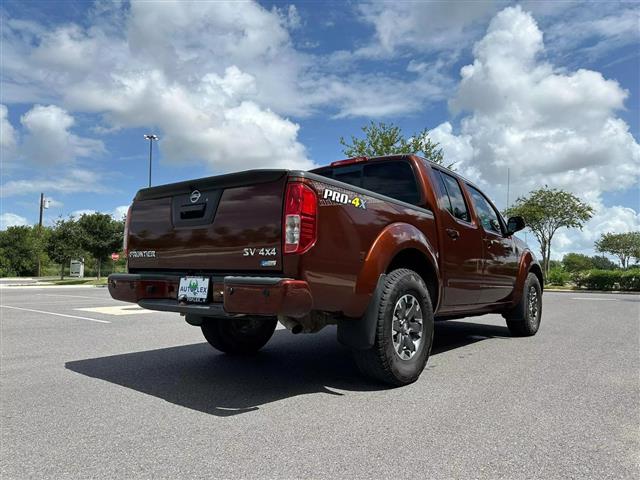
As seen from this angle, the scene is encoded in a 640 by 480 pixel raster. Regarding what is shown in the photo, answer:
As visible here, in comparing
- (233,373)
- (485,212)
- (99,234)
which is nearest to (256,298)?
(233,373)

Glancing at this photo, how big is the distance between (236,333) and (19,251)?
52.2 metres

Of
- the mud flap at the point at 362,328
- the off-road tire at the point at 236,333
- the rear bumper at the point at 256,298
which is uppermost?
the rear bumper at the point at 256,298

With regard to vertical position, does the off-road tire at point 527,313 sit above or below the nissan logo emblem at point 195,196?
below

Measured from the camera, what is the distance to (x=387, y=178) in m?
4.98

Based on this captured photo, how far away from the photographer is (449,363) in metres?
4.86

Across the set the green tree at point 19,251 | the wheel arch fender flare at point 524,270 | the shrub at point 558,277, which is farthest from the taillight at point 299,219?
the green tree at point 19,251

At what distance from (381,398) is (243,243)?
1493 mm

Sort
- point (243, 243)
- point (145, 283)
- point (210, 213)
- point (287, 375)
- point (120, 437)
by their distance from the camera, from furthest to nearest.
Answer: point (287, 375) < point (145, 283) < point (210, 213) < point (243, 243) < point (120, 437)

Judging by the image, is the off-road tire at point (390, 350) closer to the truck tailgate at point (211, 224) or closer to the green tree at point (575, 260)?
the truck tailgate at point (211, 224)

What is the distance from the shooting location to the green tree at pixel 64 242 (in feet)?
108

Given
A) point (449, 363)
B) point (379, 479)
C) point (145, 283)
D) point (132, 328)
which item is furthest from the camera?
point (132, 328)

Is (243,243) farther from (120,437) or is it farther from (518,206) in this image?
(518,206)

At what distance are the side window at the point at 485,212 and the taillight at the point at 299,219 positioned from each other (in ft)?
9.96

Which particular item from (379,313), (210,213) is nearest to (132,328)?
(210,213)
